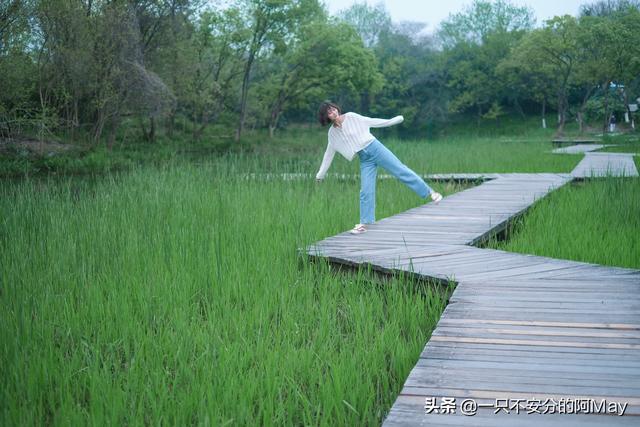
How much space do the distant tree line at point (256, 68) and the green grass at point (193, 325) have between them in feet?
37.9

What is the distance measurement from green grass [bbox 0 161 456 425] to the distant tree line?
11.5m

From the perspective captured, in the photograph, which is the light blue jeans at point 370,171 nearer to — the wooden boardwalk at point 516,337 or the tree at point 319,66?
the wooden boardwalk at point 516,337

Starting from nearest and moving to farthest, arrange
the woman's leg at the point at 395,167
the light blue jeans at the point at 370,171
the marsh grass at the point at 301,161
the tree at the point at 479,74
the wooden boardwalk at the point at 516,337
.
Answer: the wooden boardwalk at the point at 516,337 < the light blue jeans at the point at 370,171 < the woman's leg at the point at 395,167 < the marsh grass at the point at 301,161 < the tree at the point at 479,74

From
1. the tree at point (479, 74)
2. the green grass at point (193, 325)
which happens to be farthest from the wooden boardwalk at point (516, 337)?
the tree at point (479, 74)

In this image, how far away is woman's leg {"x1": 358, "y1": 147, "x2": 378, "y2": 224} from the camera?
19.0 ft

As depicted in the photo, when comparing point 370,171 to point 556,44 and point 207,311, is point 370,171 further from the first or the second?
point 556,44

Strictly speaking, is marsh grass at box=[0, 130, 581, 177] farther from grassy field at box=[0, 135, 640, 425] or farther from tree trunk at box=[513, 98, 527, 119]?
tree trunk at box=[513, 98, 527, 119]

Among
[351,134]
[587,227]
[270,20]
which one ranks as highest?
[270,20]

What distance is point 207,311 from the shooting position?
3355 millimetres

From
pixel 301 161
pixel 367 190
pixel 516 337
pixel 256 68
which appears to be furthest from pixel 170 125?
pixel 516 337

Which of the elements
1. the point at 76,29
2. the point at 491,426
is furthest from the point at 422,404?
the point at 76,29

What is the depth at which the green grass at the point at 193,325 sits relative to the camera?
2.31 metres

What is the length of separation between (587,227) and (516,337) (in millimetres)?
3189

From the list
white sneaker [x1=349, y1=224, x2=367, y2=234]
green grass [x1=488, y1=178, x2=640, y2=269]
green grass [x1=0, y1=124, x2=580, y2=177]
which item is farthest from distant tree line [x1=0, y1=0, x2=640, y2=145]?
green grass [x1=488, y1=178, x2=640, y2=269]
